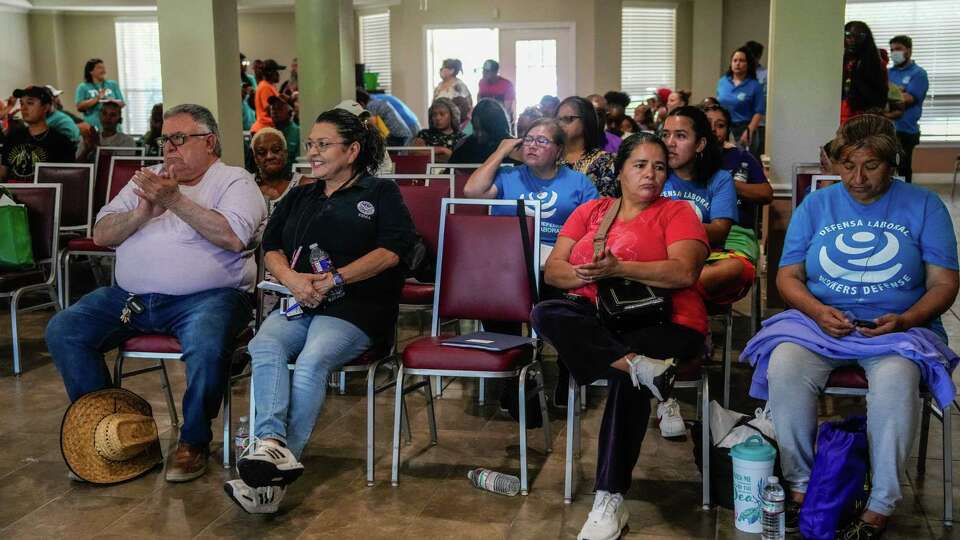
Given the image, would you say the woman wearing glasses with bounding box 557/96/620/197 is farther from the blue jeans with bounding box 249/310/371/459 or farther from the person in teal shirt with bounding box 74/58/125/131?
the person in teal shirt with bounding box 74/58/125/131

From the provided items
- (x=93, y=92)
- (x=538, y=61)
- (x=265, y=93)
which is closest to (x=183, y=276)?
(x=265, y=93)

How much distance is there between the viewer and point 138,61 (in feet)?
50.5

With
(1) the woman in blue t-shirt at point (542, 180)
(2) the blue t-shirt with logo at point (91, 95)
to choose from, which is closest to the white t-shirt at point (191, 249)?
(1) the woman in blue t-shirt at point (542, 180)

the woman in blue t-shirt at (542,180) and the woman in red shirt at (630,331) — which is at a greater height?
the woman in blue t-shirt at (542,180)

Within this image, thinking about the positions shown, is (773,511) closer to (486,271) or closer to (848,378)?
(848,378)

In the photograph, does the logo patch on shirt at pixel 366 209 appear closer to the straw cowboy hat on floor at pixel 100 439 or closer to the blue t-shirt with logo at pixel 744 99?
the straw cowboy hat on floor at pixel 100 439

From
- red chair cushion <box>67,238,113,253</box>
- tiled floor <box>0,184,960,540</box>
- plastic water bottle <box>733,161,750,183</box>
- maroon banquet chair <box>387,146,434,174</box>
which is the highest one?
plastic water bottle <box>733,161,750,183</box>

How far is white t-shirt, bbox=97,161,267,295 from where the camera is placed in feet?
12.2

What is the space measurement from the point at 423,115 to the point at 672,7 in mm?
3560

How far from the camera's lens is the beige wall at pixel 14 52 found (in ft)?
46.1

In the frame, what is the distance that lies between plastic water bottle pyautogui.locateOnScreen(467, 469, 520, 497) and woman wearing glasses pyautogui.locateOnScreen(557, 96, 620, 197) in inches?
60.6

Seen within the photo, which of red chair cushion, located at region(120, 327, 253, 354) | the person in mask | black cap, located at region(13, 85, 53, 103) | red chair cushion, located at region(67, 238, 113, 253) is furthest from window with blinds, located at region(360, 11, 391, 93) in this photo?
red chair cushion, located at region(120, 327, 253, 354)

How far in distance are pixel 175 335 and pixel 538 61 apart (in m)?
10.4

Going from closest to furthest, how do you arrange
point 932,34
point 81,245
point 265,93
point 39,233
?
point 39,233, point 81,245, point 265,93, point 932,34
